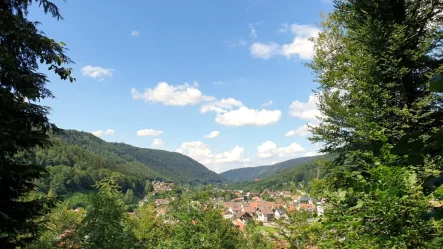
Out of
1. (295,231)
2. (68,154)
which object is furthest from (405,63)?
(68,154)

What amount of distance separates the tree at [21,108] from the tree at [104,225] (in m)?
4.03

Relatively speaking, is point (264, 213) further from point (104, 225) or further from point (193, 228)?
point (104, 225)

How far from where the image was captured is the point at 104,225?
434 inches

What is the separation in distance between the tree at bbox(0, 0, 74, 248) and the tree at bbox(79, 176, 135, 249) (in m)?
4.03

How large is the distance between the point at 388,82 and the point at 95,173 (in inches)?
6214

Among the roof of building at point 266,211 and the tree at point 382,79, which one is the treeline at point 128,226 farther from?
the roof of building at point 266,211

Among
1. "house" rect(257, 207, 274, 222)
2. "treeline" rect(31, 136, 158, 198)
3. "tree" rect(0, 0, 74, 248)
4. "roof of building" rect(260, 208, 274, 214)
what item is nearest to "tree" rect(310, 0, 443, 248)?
"tree" rect(0, 0, 74, 248)

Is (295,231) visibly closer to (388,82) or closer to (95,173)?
(388,82)

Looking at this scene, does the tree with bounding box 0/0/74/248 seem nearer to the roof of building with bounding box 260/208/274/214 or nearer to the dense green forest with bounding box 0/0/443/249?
the dense green forest with bounding box 0/0/443/249

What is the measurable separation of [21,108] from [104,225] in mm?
6600

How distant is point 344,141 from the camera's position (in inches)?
492

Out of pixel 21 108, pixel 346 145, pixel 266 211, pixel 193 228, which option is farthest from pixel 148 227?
pixel 266 211

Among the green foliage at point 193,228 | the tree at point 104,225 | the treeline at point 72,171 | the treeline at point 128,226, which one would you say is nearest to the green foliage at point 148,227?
the treeline at point 128,226

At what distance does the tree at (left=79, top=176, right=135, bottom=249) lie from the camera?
1069 centimetres
